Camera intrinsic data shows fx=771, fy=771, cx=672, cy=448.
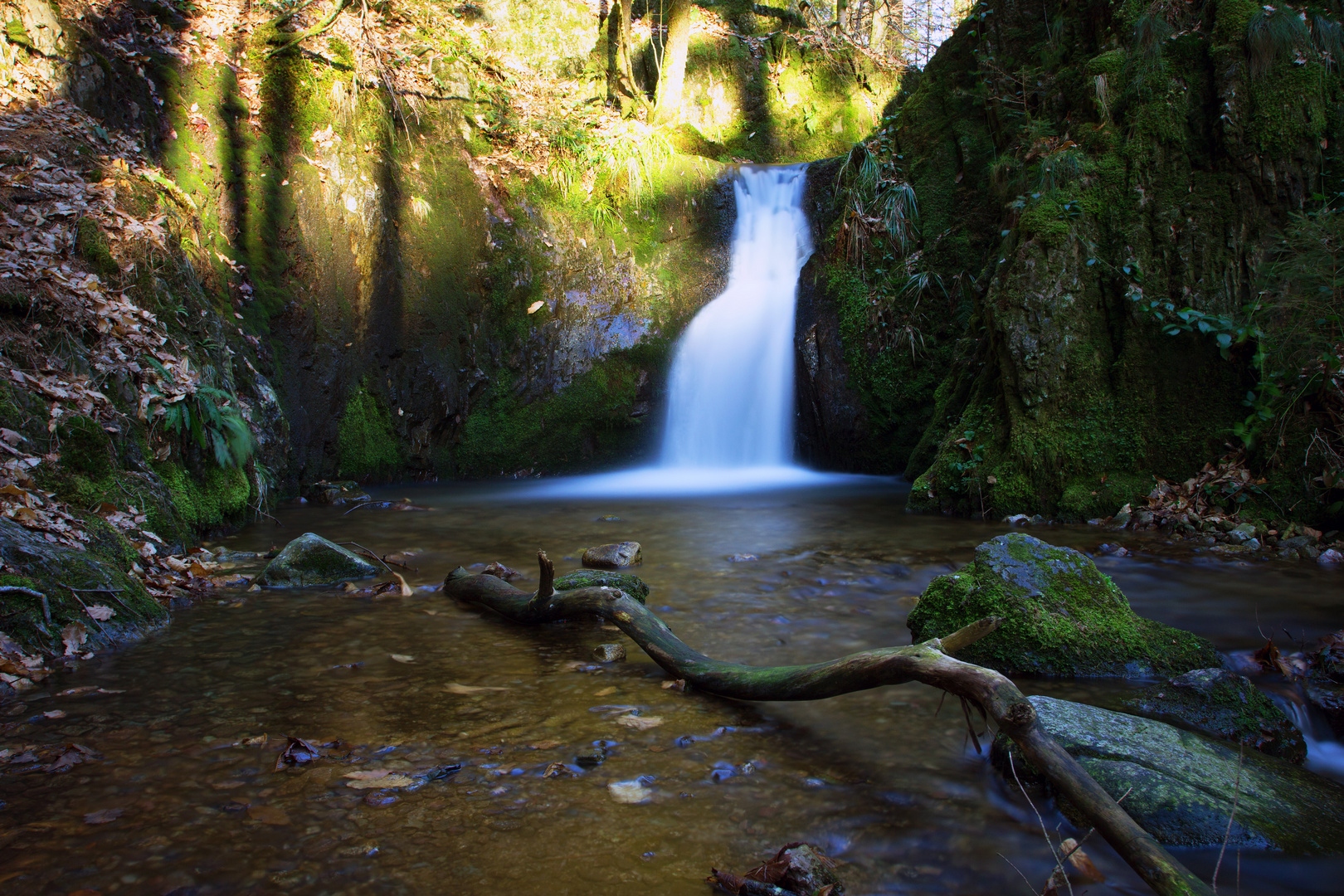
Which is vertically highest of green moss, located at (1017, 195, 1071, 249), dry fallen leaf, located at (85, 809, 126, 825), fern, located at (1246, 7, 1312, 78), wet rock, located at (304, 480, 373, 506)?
fern, located at (1246, 7, 1312, 78)

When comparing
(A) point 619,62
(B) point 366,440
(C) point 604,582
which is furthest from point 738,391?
(A) point 619,62

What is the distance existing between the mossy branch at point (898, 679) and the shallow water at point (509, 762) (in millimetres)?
118

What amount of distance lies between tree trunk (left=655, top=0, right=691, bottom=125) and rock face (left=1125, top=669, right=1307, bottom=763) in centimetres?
1277

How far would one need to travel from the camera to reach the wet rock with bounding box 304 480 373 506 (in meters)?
8.25

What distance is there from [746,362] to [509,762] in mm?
8792

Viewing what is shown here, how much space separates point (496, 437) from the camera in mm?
10430

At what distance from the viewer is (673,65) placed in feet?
44.0

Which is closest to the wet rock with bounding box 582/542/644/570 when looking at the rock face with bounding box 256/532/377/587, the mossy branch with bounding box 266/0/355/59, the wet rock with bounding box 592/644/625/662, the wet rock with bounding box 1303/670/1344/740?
the rock face with bounding box 256/532/377/587

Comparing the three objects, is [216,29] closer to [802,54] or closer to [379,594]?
[379,594]

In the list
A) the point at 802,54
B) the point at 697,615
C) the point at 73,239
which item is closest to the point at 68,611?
the point at 697,615

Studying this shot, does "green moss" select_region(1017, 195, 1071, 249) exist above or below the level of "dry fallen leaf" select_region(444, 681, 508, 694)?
above

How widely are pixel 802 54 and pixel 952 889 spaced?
54.6ft

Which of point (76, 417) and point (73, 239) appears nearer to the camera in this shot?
point (76, 417)

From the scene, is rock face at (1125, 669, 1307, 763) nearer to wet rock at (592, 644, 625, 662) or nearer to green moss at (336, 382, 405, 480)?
wet rock at (592, 644, 625, 662)
